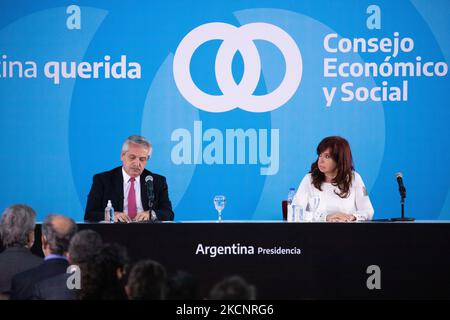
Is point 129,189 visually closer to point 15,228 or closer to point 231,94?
point 15,228

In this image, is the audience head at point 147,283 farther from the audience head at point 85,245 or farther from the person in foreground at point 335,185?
the person in foreground at point 335,185

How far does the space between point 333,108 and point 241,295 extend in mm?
4091

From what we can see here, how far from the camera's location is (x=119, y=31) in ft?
24.0

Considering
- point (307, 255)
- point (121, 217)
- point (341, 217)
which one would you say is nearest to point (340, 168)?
point (341, 217)

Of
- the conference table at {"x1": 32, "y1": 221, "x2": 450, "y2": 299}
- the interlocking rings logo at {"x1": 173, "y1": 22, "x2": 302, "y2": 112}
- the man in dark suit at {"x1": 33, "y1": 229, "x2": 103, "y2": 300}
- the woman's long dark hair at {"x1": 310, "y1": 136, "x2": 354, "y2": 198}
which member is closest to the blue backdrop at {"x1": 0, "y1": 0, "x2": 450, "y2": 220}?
the interlocking rings logo at {"x1": 173, "y1": 22, "x2": 302, "y2": 112}

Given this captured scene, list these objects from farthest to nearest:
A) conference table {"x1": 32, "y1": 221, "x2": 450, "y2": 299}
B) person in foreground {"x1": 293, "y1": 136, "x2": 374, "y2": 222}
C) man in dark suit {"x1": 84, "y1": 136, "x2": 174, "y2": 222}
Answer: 1. man in dark suit {"x1": 84, "y1": 136, "x2": 174, "y2": 222}
2. person in foreground {"x1": 293, "y1": 136, "x2": 374, "y2": 222}
3. conference table {"x1": 32, "y1": 221, "x2": 450, "y2": 299}

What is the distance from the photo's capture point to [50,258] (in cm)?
462

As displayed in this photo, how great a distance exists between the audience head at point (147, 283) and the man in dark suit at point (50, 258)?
457 millimetres

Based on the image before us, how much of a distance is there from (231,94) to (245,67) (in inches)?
11.7

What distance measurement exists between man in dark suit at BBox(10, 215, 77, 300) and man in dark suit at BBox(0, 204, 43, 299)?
0.31 ft

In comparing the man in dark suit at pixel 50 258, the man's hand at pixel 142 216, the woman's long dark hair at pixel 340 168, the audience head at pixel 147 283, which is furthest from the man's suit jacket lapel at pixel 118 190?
the woman's long dark hair at pixel 340 168

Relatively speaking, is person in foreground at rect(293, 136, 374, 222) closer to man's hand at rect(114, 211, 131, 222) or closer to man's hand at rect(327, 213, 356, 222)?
man's hand at rect(327, 213, 356, 222)

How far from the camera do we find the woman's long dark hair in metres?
5.89
